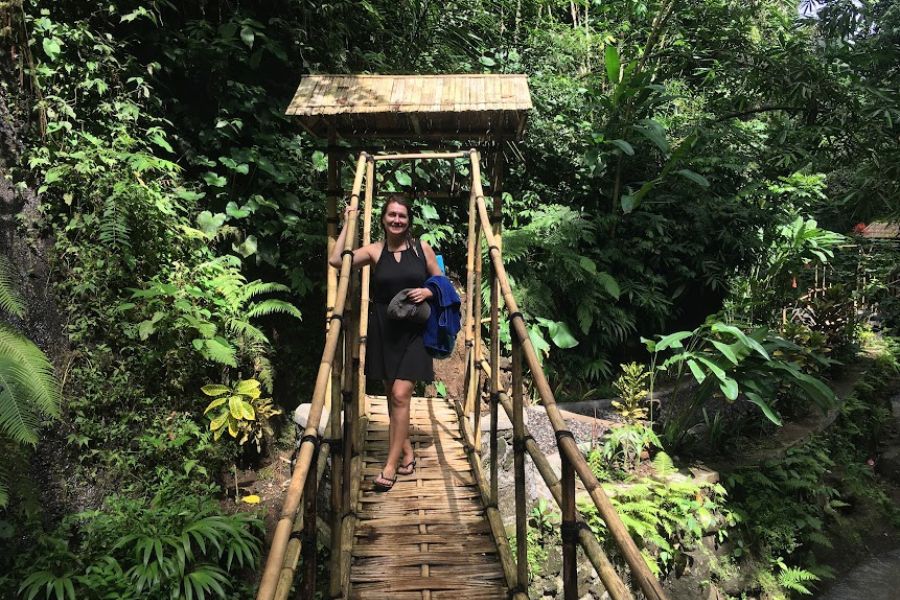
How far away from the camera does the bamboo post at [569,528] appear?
1.50 metres

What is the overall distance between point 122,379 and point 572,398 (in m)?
4.13

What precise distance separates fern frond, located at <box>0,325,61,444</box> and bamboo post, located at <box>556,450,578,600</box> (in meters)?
2.30

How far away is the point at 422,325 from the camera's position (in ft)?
9.27

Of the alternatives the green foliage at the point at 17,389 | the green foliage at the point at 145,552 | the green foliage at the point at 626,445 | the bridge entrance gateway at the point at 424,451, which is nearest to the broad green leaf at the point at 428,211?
the bridge entrance gateway at the point at 424,451

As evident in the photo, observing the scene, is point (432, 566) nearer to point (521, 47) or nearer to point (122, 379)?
point (122, 379)

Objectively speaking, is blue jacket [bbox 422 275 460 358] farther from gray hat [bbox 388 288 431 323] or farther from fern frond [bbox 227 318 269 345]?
fern frond [bbox 227 318 269 345]

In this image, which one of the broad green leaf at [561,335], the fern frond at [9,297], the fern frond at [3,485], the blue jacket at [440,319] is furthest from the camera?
the broad green leaf at [561,335]

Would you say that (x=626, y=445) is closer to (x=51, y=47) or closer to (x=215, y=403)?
(x=215, y=403)

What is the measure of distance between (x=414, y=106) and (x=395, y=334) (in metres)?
1.59

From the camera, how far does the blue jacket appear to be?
2.79 m

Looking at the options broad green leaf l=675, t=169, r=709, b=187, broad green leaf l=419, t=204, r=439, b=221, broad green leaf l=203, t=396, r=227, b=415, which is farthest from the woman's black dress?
broad green leaf l=675, t=169, r=709, b=187

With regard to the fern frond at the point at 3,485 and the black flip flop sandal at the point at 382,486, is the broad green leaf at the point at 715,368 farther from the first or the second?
the fern frond at the point at 3,485

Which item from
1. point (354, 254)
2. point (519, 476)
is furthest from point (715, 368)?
point (354, 254)

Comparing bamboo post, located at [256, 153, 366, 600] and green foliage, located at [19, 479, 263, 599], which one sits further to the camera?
green foliage, located at [19, 479, 263, 599]
